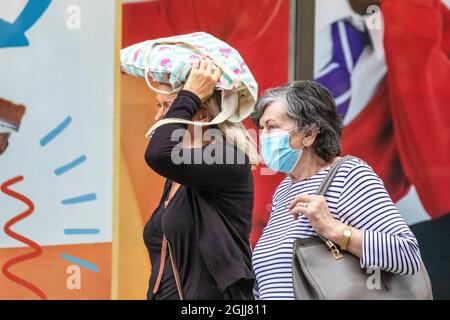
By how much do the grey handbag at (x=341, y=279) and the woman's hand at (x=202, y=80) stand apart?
68 cm

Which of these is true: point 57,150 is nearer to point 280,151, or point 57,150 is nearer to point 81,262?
point 81,262

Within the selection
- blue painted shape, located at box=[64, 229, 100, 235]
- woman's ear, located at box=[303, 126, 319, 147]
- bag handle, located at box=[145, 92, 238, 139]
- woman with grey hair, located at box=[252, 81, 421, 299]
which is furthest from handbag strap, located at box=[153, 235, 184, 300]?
blue painted shape, located at box=[64, 229, 100, 235]

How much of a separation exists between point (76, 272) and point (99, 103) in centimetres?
94

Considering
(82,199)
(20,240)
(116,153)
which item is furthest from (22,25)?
(20,240)

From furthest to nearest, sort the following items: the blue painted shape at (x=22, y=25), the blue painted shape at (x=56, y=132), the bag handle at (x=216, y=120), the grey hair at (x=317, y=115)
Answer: the blue painted shape at (x=56, y=132) < the blue painted shape at (x=22, y=25) < the grey hair at (x=317, y=115) < the bag handle at (x=216, y=120)

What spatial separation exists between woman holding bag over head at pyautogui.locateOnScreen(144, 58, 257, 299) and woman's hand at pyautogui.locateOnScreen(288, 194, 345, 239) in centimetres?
29

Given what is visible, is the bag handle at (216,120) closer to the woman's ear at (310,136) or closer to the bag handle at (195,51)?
the bag handle at (195,51)

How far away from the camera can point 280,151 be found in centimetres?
321

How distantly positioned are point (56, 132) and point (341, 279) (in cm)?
235

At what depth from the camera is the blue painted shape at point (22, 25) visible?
4535 mm

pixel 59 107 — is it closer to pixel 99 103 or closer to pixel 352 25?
pixel 99 103

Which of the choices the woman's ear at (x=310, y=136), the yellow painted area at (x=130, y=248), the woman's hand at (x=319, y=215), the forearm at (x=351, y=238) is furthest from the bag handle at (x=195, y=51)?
the yellow painted area at (x=130, y=248)

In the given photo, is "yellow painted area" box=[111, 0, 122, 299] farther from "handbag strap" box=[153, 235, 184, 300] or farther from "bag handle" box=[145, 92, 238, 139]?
"handbag strap" box=[153, 235, 184, 300]

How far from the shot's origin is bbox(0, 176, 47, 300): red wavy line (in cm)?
456
